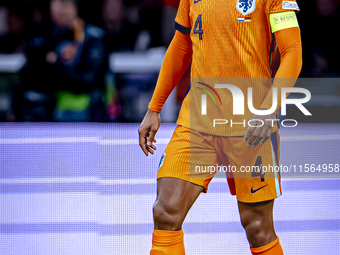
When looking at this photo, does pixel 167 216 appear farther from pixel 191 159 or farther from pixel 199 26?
pixel 199 26

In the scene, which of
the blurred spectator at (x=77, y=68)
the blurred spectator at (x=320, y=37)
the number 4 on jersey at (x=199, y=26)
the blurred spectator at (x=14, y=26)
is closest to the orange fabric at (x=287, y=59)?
the number 4 on jersey at (x=199, y=26)

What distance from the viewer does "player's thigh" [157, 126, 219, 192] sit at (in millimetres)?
1306

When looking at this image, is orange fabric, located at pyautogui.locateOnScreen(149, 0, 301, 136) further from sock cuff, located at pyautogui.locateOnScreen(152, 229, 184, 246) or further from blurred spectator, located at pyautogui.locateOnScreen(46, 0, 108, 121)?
blurred spectator, located at pyautogui.locateOnScreen(46, 0, 108, 121)

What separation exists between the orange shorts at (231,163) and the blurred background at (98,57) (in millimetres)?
2554

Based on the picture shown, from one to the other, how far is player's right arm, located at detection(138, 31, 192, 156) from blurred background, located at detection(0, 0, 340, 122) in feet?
7.74

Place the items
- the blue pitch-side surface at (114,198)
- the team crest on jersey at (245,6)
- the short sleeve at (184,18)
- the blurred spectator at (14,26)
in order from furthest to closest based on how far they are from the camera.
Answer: the blurred spectator at (14,26) < the blue pitch-side surface at (114,198) < the short sleeve at (184,18) < the team crest on jersey at (245,6)

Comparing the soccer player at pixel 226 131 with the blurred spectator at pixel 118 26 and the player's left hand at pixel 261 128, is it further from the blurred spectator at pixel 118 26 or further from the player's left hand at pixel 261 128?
the blurred spectator at pixel 118 26

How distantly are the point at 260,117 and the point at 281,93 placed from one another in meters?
0.10

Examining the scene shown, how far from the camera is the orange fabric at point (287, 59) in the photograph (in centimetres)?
119

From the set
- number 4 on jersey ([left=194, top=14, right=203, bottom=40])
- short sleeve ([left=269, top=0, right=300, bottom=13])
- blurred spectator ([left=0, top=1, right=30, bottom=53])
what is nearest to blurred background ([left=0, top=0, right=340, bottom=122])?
blurred spectator ([left=0, top=1, right=30, bottom=53])

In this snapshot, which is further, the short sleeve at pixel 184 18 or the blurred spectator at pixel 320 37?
the blurred spectator at pixel 320 37

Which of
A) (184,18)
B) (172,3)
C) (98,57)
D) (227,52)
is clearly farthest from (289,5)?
(98,57)

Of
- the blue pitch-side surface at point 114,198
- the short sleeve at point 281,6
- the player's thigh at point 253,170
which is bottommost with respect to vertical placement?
the blue pitch-side surface at point 114,198

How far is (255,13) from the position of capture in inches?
49.7
